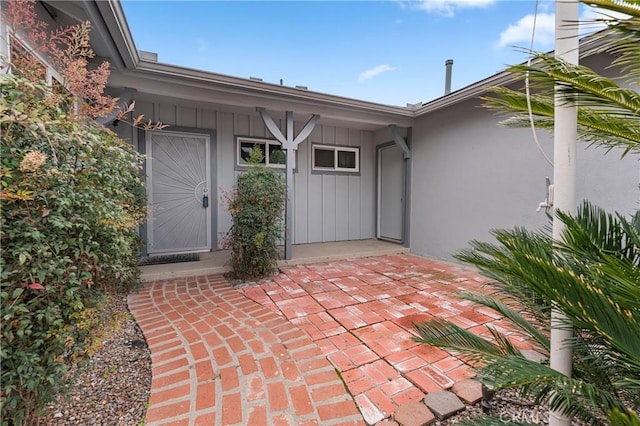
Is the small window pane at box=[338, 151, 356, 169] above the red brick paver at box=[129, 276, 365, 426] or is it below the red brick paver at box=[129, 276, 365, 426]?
above

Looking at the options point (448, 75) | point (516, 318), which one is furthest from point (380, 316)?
point (448, 75)

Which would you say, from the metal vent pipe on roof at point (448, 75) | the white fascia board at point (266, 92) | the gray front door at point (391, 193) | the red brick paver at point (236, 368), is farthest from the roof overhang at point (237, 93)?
the red brick paver at point (236, 368)

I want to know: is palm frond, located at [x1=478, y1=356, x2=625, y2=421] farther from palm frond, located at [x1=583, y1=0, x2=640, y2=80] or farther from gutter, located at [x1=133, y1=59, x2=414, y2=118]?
gutter, located at [x1=133, y1=59, x2=414, y2=118]

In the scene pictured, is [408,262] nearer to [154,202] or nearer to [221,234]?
[221,234]

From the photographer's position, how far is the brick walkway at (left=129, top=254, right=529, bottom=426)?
1590mm

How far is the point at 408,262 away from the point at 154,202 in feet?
15.2

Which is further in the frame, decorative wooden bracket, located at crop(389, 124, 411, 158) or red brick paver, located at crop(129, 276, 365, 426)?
decorative wooden bracket, located at crop(389, 124, 411, 158)

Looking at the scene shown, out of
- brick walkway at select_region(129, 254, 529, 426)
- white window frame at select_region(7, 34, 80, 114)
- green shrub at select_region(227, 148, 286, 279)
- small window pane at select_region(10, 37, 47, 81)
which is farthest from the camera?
green shrub at select_region(227, 148, 286, 279)

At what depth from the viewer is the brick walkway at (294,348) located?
1.59 meters

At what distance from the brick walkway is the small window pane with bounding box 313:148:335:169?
314 cm

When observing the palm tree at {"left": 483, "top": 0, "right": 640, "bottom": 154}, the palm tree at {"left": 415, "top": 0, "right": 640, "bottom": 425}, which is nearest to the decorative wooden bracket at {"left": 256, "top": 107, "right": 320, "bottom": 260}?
Result: the palm tree at {"left": 415, "top": 0, "right": 640, "bottom": 425}

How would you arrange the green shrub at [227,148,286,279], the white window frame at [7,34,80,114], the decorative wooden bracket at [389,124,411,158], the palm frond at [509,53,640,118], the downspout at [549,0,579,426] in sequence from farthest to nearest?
the decorative wooden bracket at [389,124,411,158], the green shrub at [227,148,286,279], the white window frame at [7,34,80,114], the downspout at [549,0,579,426], the palm frond at [509,53,640,118]

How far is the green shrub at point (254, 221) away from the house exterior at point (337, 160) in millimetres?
716

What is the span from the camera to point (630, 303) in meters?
0.66
